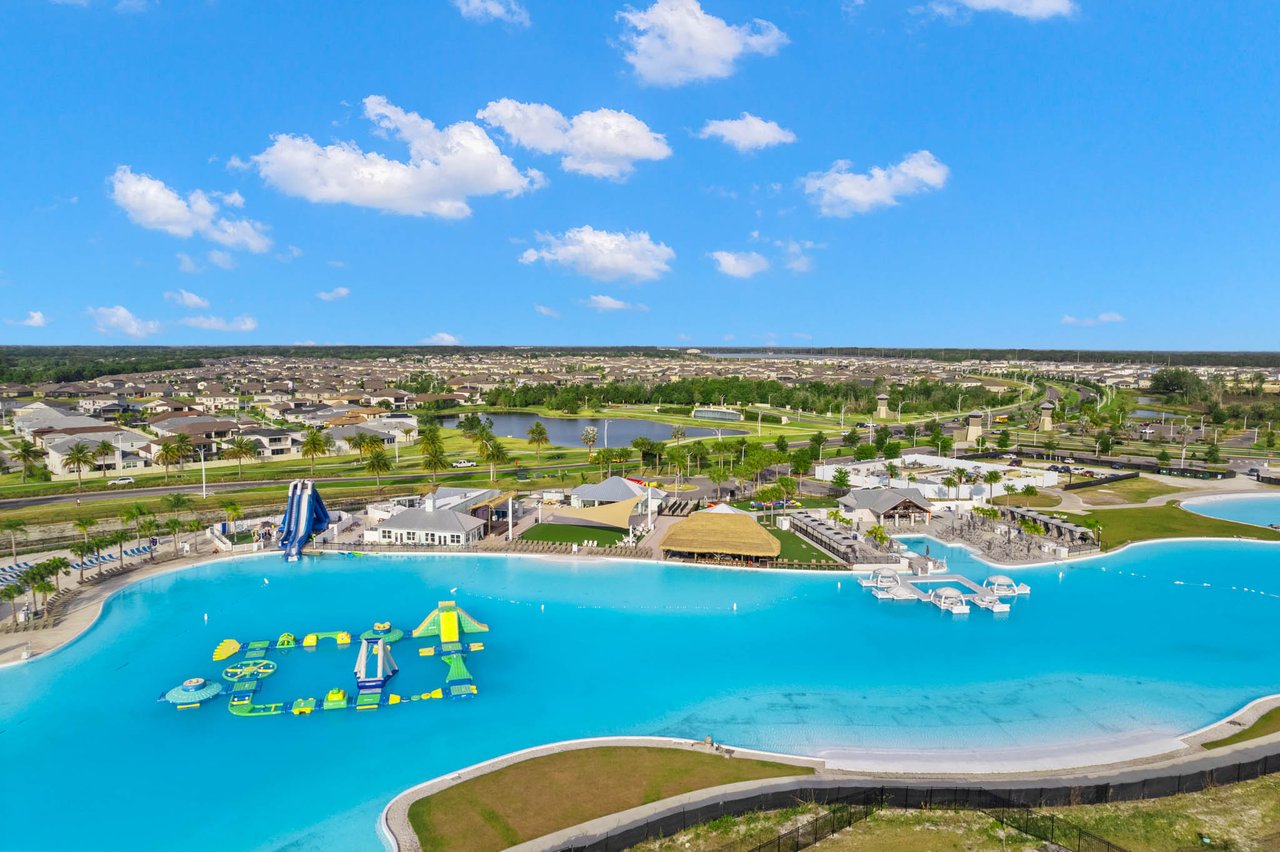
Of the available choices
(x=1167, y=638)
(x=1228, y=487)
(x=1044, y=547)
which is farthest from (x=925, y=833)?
(x=1228, y=487)

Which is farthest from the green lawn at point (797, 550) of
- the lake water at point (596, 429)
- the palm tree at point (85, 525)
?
the lake water at point (596, 429)

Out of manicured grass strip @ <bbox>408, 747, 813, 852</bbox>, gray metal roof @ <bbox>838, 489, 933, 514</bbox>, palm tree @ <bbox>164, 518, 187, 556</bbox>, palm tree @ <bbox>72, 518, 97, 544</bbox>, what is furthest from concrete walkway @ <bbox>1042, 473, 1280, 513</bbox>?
palm tree @ <bbox>72, 518, 97, 544</bbox>

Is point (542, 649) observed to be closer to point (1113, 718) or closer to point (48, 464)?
point (1113, 718)

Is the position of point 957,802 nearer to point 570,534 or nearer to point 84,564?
point 570,534

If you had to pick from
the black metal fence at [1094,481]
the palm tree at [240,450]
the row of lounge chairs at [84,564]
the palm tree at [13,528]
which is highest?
the palm tree at [240,450]

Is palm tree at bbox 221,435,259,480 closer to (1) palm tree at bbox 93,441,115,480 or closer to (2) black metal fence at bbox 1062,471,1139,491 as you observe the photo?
(1) palm tree at bbox 93,441,115,480

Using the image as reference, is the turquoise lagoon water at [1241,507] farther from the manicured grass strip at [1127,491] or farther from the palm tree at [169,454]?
the palm tree at [169,454]
